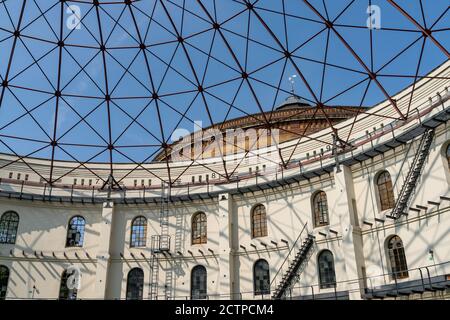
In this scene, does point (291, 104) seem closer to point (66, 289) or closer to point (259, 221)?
point (259, 221)

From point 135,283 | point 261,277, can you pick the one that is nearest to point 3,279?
point 135,283

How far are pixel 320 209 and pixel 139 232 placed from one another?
676 inches

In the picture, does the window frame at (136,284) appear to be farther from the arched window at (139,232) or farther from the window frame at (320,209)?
the window frame at (320,209)

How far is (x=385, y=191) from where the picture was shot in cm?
3186

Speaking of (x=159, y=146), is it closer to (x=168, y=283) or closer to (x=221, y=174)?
(x=221, y=174)

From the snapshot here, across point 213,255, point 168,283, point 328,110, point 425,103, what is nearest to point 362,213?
point 425,103

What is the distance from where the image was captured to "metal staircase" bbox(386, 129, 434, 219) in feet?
94.6

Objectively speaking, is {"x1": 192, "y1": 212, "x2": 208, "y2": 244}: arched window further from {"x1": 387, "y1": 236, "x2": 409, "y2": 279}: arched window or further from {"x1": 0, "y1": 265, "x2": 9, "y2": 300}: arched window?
{"x1": 0, "y1": 265, "x2": 9, "y2": 300}: arched window

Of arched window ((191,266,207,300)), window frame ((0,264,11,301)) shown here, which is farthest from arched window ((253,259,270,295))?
window frame ((0,264,11,301))

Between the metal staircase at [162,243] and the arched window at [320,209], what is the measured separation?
13.5 meters

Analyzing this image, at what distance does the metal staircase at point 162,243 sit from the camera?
3856cm

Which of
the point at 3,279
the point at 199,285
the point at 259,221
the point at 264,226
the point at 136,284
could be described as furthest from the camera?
the point at 136,284

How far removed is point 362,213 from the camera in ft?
107

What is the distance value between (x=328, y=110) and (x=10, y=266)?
1452 inches
